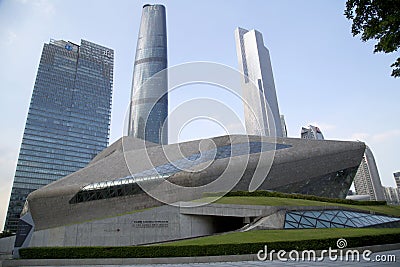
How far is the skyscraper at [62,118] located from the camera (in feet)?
353

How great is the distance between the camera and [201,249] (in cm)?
1287

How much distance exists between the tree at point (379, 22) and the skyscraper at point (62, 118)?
401 ft

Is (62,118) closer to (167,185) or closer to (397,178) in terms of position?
(167,185)

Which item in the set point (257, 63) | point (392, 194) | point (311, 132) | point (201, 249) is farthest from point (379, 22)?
point (257, 63)

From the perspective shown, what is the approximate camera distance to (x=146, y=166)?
3262 centimetres

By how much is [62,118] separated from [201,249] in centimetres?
12391

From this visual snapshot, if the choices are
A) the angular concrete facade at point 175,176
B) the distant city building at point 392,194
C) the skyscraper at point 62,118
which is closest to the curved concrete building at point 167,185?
the angular concrete facade at point 175,176

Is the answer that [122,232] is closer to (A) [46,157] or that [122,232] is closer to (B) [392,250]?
(B) [392,250]

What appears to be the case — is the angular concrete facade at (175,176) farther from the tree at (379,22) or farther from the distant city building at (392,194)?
the distant city building at (392,194)

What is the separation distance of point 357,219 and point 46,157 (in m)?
118

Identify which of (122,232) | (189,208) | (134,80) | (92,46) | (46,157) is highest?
(92,46)

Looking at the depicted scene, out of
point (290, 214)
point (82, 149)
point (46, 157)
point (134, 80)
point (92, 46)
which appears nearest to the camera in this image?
point (290, 214)

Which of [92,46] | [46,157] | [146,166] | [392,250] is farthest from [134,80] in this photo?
→ [392,250]

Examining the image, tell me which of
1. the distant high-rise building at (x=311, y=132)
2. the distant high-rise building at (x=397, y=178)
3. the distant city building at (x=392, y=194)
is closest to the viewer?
the distant city building at (x=392, y=194)
